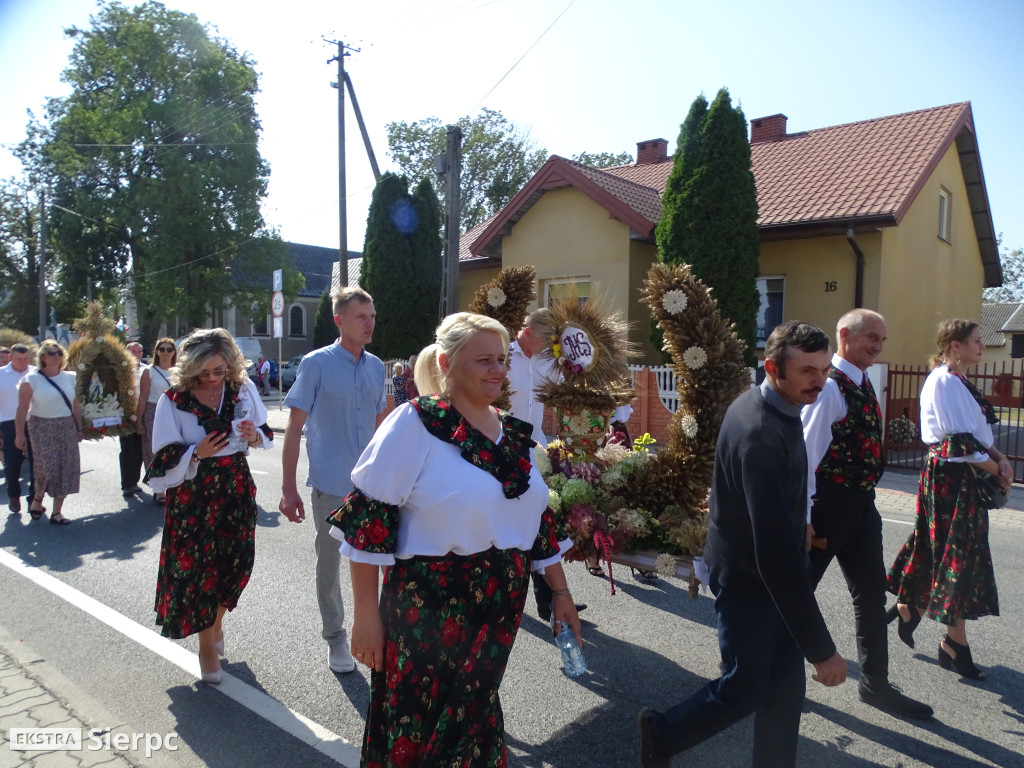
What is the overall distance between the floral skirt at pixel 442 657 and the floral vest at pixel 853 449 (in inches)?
74.9

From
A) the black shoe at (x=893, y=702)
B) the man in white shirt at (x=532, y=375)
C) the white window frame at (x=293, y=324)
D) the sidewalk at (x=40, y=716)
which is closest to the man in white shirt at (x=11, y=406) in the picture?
the sidewalk at (x=40, y=716)

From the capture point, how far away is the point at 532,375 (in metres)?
4.87

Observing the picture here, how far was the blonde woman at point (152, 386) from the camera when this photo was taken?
8.25 metres

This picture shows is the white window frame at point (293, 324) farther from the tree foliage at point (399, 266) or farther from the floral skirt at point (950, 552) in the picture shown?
the floral skirt at point (950, 552)

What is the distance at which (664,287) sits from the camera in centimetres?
416

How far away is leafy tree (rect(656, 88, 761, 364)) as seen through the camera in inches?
574

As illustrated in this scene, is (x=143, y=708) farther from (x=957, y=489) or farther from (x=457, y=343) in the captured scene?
(x=957, y=489)

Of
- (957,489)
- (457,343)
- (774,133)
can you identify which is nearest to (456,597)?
(457,343)

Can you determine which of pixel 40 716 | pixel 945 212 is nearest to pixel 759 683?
pixel 40 716

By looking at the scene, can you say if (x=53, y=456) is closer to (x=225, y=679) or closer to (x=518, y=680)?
(x=225, y=679)

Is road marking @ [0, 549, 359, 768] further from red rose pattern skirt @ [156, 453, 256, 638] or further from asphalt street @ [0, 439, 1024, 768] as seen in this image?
red rose pattern skirt @ [156, 453, 256, 638]

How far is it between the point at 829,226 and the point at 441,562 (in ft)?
48.4

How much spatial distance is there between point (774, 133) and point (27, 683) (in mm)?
21440

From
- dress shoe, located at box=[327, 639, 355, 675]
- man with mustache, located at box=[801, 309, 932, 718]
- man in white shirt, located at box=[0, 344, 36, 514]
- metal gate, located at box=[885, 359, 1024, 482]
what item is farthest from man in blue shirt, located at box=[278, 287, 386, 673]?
metal gate, located at box=[885, 359, 1024, 482]
